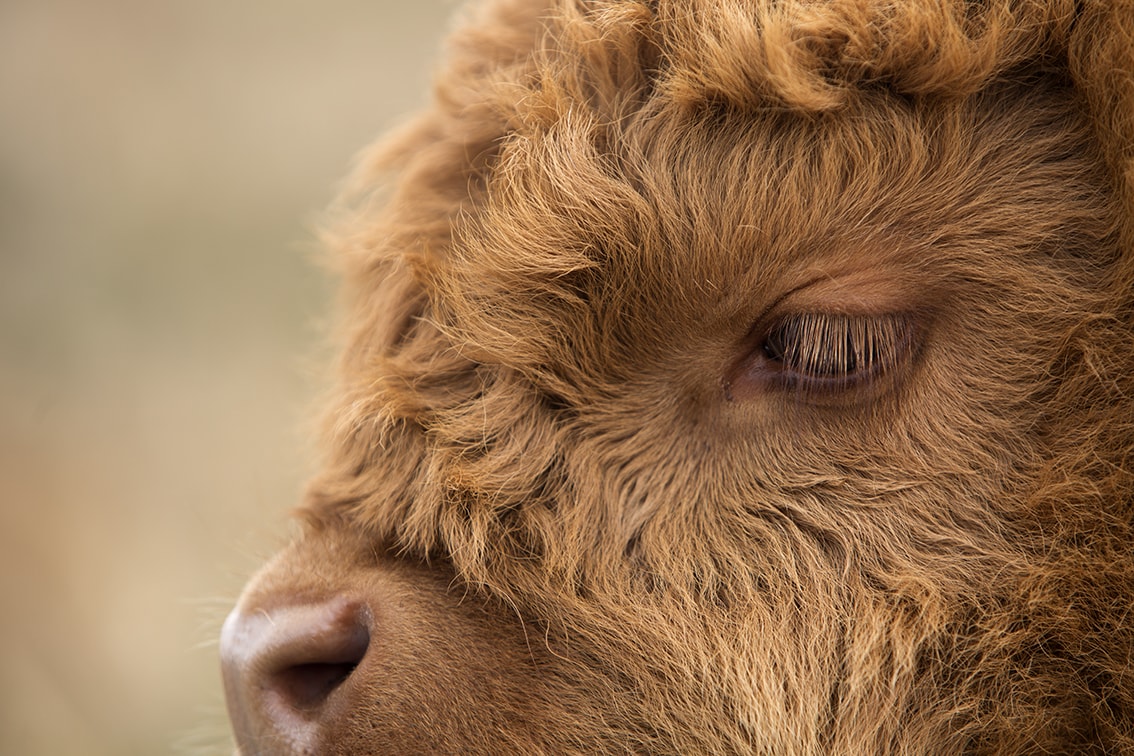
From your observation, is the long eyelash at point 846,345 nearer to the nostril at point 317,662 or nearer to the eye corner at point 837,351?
the eye corner at point 837,351

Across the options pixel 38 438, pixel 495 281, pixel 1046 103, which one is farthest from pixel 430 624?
pixel 38 438

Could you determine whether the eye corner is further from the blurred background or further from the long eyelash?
the blurred background

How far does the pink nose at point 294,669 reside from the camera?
2.26m

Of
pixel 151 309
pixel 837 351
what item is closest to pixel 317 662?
pixel 837 351

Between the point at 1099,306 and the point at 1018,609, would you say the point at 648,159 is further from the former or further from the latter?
the point at 1018,609

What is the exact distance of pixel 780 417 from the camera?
90.1 inches

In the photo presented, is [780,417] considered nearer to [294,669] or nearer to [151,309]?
[294,669]

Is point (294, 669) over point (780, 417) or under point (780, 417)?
under

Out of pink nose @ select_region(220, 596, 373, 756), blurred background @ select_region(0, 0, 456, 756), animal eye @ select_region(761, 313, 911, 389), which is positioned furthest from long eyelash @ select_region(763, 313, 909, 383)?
blurred background @ select_region(0, 0, 456, 756)

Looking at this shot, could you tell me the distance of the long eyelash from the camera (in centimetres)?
221

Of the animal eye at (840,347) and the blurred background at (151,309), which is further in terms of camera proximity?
the blurred background at (151,309)

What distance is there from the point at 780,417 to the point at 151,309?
593 cm

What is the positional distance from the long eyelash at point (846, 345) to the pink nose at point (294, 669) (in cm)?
100

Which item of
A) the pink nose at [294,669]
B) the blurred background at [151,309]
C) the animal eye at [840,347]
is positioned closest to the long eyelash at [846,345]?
the animal eye at [840,347]
